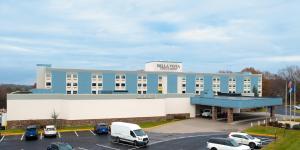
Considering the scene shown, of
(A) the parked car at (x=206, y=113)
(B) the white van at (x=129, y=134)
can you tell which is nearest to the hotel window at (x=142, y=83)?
(A) the parked car at (x=206, y=113)

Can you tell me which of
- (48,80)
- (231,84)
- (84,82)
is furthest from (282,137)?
(231,84)

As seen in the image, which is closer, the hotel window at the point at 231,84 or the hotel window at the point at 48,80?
the hotel window at the point at 48,80

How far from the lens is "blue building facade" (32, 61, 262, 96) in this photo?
236 ft

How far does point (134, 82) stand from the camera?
265ft

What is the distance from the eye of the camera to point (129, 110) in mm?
62531

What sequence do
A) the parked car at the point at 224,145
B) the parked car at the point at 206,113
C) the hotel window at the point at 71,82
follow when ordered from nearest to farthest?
1. the parked car at the point at 224,145
2. the parked car at the point at 206,113
3. the hotel window at the point at 71,82

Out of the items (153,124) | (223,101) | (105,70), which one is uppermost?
(105,70)

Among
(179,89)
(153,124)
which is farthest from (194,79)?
(153,124)

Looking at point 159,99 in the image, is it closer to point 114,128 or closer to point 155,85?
point 155,85

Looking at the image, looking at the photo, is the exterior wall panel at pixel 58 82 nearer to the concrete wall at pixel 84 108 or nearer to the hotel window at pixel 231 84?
the concrete wall at pixel 84 108

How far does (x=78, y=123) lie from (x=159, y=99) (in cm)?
1663

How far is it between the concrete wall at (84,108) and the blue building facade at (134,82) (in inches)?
335

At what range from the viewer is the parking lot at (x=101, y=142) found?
38.5 meters

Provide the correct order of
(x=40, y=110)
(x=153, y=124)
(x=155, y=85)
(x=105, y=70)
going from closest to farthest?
(x=40, y=110) → (x=153, y=124) → (x=105, y=70) → (x=155, y=85)
